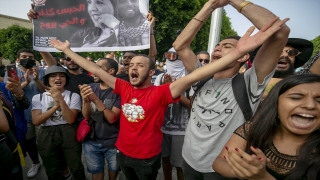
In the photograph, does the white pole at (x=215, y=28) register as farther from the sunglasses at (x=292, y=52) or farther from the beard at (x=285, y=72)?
the beard at (x=285, y=72)

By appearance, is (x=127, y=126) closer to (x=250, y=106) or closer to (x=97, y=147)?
(x=97, y=147)

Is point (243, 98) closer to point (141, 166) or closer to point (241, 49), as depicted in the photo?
point (241, 49)

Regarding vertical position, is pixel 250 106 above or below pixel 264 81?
below

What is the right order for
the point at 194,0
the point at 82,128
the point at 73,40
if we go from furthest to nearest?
the point at 194,0 < the point at 73,40 < the point at 82,128

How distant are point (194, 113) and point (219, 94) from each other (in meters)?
0.33

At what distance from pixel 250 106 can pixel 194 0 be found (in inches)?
714

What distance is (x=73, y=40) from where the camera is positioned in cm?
324

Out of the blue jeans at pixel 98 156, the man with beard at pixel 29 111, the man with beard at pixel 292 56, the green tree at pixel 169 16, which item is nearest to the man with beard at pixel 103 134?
the blue jeans at pixel 98 156

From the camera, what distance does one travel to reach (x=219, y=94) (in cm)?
180

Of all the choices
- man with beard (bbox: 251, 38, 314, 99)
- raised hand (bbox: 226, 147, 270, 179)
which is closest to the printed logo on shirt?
raised hand (bbox: 226, 147, 270, 179)

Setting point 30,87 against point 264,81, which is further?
point 30,87

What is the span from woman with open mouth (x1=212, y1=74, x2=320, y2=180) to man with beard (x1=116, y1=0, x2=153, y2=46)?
2022 millimetres

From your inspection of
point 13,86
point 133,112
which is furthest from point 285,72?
point 13,86

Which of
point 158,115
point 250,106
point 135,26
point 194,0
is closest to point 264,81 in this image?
point 250,106
